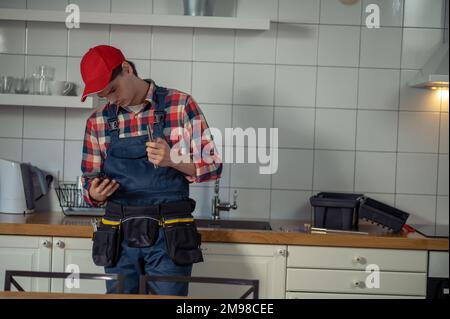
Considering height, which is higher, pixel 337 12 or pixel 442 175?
pixel 337 12

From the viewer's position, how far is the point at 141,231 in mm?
1727

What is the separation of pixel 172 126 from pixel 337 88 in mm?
986

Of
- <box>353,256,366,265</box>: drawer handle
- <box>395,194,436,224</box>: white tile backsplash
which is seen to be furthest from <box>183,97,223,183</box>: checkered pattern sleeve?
<box>395,194,436,224</box>: white tile backsplash

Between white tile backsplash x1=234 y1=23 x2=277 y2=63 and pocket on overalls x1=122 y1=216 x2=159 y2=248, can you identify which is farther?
white tile backsplash x1=234 y1=23 x2=277 y2=63

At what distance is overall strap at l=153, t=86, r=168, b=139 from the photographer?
1.75m

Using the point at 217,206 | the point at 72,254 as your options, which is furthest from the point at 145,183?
the point at 217,206

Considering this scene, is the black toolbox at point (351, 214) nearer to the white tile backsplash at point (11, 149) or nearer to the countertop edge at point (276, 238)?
the countertop edge at point (276, 238)

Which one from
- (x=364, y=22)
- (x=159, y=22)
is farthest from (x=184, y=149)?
(x=364, y=22)

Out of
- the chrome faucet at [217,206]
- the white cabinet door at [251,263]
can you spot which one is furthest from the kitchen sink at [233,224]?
the white cabinet door at [251,263]

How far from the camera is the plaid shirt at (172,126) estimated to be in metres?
1.73

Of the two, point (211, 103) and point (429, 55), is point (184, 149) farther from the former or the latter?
point (429, 55)

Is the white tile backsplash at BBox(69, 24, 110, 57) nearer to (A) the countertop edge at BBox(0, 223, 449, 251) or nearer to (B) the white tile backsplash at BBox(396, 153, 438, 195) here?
(A) the countertop edge at BBox(0, 223, 449, 251)

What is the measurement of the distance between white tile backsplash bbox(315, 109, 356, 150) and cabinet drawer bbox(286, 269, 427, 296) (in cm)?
59

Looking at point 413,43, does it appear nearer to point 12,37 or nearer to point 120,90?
point 120,90
